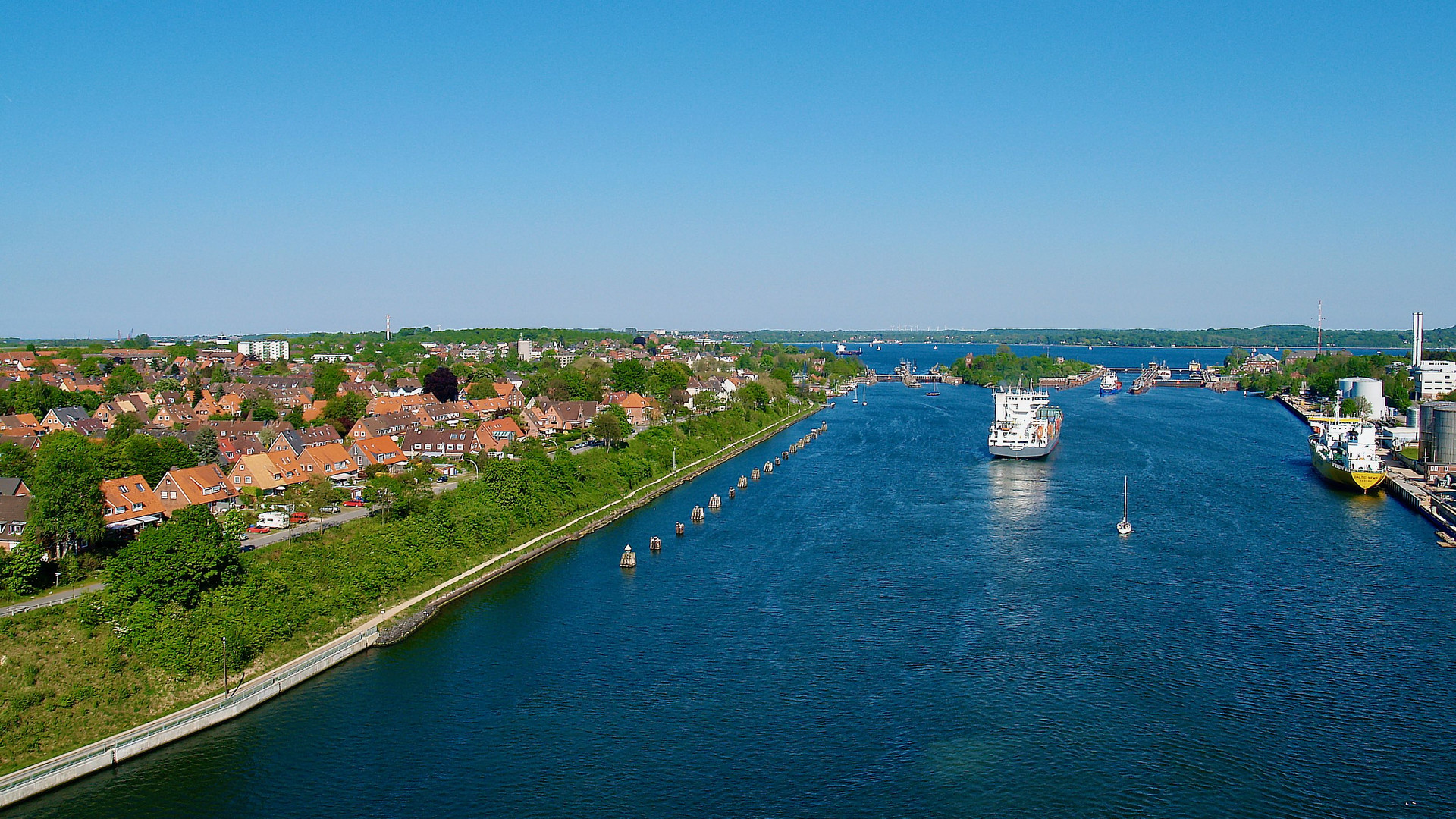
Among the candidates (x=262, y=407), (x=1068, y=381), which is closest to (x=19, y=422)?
(x=262, y=407)

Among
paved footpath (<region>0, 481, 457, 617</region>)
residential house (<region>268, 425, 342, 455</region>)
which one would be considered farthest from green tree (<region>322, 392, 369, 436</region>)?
paved footpath (<region>0, 481, 457, 617</region>)

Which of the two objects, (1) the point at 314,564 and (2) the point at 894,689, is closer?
(2) the point at 894,689

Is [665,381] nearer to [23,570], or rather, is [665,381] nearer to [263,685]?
[23,570]

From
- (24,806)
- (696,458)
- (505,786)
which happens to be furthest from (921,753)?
(696,458)

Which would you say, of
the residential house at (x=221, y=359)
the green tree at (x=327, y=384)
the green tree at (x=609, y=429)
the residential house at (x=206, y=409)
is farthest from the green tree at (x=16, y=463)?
the residential house at (x=221, y=359)

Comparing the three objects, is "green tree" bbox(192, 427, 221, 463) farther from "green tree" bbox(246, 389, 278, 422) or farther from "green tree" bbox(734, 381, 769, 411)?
"green tree" bbox(734, 381, 769, 411)

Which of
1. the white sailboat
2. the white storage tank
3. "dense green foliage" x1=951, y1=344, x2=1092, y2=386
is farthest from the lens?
"dense green foliage" x1=951, y1=344, x2=1092, y2=386

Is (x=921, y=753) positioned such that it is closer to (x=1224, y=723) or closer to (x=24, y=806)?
(x=1224, y=723)
